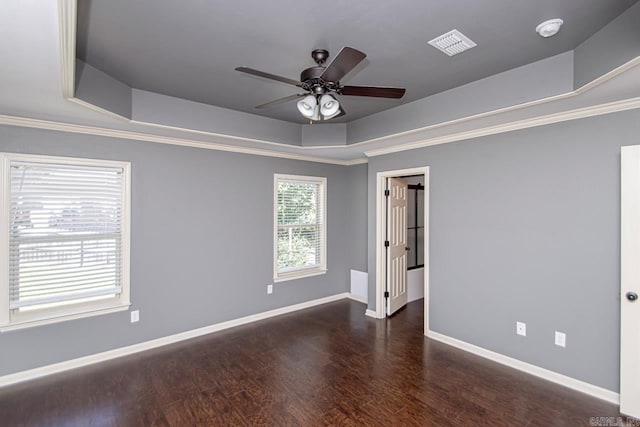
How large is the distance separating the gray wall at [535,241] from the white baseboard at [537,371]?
0.05m

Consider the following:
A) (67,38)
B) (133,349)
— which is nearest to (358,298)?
(133,349)

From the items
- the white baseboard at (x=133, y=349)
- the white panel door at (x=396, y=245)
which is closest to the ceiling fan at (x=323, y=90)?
the white panel door at (x=396, y=245)

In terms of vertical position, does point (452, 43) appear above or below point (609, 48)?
above

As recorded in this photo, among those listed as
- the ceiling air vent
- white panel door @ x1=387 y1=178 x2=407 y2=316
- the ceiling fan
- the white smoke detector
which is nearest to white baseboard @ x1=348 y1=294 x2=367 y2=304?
white panel door @ x1=387 y1=178 x2=407 y2=316

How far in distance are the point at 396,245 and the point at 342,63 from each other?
3.47 meters

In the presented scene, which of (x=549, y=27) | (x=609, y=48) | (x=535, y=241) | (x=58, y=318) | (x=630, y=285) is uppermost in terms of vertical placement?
(x=549, y=27)

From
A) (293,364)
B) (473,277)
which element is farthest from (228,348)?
(473,277)

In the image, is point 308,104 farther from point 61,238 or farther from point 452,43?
point 61,238

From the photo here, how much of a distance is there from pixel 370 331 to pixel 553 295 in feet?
6.91

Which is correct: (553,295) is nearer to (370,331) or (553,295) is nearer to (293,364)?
(370,331)

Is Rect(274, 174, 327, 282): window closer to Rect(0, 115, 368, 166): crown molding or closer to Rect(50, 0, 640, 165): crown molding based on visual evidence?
→ Rect(0, 115, 368, 166): crown molding

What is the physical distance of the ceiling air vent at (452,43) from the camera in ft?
7.39

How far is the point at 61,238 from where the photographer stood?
10.5 feet

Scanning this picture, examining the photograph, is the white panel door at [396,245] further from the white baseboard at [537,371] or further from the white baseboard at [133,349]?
the white baseboard at [133,349]
